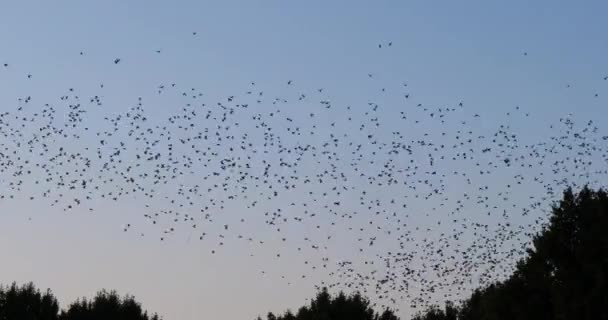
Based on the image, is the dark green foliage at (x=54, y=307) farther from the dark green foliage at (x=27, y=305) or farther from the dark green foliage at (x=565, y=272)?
the dark green foliage at (x=565, y=272)

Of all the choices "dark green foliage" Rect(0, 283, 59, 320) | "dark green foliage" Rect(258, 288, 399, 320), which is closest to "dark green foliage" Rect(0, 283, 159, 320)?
"dark green foliage" Rect(0, 283, 59, 320)

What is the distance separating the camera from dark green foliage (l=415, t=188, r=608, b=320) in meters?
37.8

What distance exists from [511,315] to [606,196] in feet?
22.0

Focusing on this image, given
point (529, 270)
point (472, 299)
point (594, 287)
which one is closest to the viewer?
point (594, 287)


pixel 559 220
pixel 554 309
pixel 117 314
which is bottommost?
pixel 554 309

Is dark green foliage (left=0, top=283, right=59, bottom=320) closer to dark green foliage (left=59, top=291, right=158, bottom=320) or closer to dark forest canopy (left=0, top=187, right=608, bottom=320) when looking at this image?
dark green foliage (left=59, top=291, right=158, bottom=320)

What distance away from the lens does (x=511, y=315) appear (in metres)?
41.8

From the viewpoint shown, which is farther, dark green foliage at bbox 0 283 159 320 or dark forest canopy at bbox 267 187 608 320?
dark green foliage at bbox 0 283 159 320

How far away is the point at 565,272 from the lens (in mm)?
39156

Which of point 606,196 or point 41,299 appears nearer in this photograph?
point 606,196

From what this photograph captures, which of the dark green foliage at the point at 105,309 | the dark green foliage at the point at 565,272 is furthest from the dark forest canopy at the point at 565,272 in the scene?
the dark green foliage at the point at 105,309

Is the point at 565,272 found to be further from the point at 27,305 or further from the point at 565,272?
the point at 27,305

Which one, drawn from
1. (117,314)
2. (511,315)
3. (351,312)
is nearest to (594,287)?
(511,315)

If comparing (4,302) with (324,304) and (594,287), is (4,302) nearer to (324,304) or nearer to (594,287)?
(324,304)
